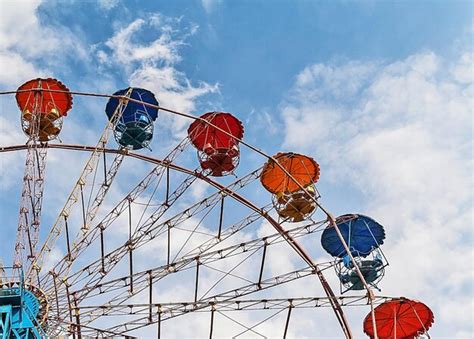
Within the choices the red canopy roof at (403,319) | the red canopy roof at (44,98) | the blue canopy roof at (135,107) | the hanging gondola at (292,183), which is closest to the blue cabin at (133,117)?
the blue canopy roof at (135,107)

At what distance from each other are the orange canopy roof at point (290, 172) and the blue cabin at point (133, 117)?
4.84m

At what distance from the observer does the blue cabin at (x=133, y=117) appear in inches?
964

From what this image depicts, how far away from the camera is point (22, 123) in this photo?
24438 millimetres

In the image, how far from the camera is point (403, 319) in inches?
1067

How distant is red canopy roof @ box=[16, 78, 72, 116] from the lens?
24078 mm

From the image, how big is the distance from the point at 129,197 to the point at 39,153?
11.9ft

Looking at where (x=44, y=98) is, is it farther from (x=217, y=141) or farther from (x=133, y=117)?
(x=217, y=141)

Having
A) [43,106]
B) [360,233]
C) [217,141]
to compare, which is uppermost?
[43,106]

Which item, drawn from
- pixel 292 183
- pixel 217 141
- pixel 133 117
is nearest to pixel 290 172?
pixel 292 183

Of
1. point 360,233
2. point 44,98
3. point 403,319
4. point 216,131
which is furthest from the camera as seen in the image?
point 403,319

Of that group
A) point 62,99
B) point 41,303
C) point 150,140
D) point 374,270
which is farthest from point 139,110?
point 374,270

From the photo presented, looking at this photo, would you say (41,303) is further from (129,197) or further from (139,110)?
(139,110)

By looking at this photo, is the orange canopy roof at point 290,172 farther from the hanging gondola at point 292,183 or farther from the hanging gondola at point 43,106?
the hanging gondola at point 43,106

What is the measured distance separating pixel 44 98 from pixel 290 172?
988 cm
